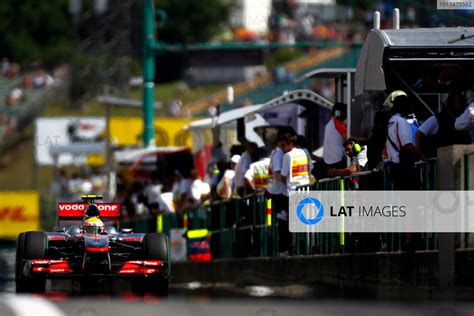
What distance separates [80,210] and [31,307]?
30.1 ft

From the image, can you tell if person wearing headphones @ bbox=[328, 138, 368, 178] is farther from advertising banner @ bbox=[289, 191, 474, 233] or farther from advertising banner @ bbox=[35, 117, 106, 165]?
advertising banner @ bbox=[35, 117, 106, 165]

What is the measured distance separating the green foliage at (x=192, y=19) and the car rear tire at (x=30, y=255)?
308 ft

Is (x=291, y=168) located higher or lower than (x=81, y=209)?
higher

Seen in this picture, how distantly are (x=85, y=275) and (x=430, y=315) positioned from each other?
24.8 ft

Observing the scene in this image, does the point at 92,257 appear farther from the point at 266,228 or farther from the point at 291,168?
the point at 266,228

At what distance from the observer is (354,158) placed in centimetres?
1942

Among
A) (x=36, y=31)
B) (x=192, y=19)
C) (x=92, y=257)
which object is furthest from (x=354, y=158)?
(x=192, y=19)

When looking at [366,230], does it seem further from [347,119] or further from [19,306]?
[19,306]

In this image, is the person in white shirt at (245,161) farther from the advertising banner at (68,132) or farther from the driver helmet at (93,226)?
the advertising banner at (68,132)

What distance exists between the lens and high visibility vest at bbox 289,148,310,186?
66.6 ft

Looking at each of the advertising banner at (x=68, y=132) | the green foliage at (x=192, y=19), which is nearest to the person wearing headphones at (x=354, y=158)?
the advertising banner at (x=68, y=132)

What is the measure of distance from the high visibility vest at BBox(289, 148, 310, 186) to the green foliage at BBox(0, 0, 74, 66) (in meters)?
82.0

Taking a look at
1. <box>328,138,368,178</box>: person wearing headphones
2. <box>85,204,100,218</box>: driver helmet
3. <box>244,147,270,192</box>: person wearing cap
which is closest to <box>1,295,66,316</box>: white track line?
<box>85,204,100,218</box>: driver helmet

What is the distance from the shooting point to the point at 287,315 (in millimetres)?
10422
